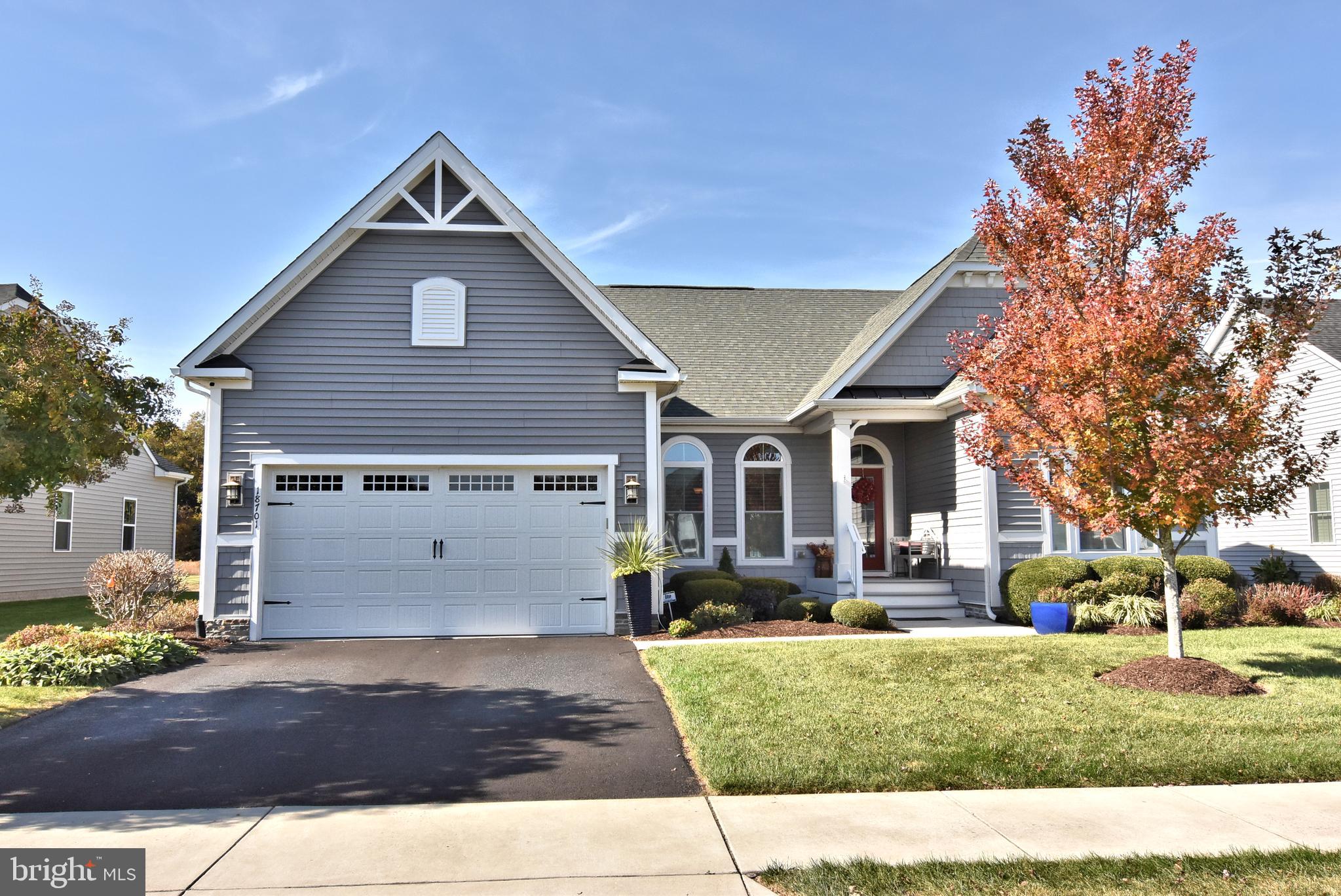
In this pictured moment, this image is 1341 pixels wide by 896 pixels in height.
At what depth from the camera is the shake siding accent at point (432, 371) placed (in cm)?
1346

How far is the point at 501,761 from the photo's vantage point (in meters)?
6.74

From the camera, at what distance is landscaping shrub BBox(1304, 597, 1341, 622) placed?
13.7 m

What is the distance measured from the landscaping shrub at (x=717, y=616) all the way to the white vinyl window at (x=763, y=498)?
3009mm

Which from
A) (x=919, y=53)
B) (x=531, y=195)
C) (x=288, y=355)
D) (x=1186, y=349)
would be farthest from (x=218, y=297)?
(x=1186, y=349)

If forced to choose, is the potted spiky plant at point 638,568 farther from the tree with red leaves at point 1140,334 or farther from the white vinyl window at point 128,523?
the white vinyl window at point 128,523

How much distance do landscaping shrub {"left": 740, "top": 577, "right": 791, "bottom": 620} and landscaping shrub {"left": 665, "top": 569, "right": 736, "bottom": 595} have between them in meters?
0.29

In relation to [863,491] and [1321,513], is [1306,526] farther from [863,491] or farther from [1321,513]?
[863,491]

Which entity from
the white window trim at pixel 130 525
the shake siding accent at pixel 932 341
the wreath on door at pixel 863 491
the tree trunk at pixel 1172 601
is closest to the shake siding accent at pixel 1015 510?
the shake siding accent at pixel 932 341

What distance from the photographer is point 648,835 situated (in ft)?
16.9

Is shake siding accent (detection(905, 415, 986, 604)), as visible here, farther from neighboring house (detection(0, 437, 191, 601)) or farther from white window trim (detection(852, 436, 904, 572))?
neighboring house (detection(0, 437, 191, 601))

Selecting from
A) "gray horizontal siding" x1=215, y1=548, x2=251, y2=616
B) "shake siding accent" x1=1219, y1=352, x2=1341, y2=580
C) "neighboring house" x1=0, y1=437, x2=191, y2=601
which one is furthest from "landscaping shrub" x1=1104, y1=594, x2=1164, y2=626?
"neighboring house" x1=0, y1=437, x2=191, y2=601

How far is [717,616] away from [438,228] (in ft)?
23.5

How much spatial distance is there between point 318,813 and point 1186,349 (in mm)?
8695

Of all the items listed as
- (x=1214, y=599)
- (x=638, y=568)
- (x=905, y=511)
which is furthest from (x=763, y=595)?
(x=1214, y=599)
